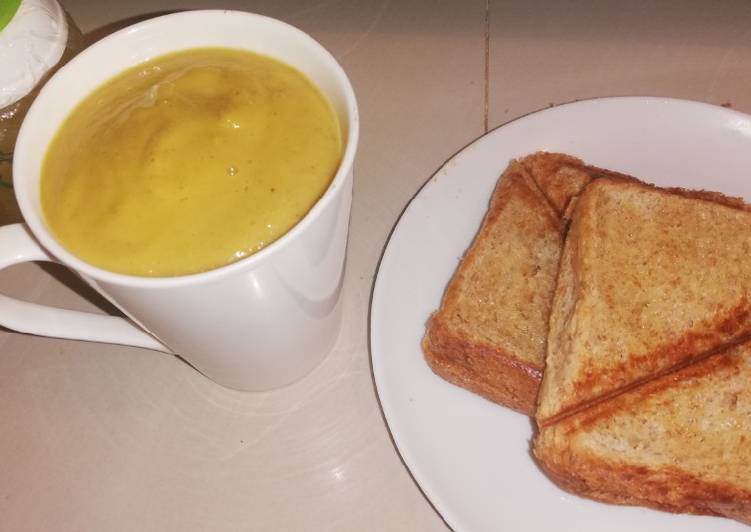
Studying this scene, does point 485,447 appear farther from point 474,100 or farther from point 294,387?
point 474,100

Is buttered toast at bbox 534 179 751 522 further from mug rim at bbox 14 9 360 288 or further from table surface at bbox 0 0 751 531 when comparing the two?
mug rim at bbox 14 9 360 288

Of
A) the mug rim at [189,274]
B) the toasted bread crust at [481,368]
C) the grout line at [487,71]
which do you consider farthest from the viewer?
the grout line at [487,71]

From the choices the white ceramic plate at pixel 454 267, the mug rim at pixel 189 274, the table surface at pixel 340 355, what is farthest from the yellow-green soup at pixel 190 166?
the table surface at pixel 340 355

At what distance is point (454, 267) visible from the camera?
135 centimetres

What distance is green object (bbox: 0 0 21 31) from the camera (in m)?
1.15

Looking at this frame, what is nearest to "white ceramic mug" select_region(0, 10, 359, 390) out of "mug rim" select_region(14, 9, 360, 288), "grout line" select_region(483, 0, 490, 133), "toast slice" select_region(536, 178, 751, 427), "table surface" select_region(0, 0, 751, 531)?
"mug rim" select_region(14, 9, 360, 288)

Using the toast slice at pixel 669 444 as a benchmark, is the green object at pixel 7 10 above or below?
above

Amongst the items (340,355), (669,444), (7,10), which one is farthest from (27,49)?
(669,444)

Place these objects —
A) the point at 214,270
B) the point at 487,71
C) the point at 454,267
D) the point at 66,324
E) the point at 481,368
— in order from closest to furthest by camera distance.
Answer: the point at 214,270 < the point at 66,324 < the point at 481,368 < the point at 454,267 < the point at 487,71

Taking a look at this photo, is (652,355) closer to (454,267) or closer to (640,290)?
(640,290)

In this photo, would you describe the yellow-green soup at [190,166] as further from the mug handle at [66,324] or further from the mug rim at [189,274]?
the mug handle at [66,324]

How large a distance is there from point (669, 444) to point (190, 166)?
34.6 inches

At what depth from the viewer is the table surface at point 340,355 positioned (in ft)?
4.00

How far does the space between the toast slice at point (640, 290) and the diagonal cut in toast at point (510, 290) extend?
6cm
